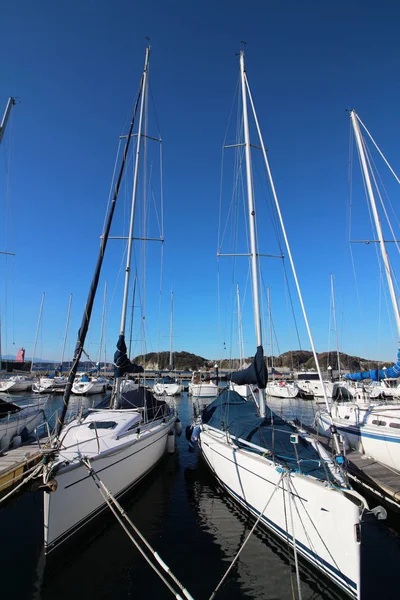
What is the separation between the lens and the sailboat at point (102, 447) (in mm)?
6652

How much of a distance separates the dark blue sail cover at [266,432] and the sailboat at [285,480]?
24mm

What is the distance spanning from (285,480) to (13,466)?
30.1ft

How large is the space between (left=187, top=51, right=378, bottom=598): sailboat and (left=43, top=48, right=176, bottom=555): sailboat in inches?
97.8

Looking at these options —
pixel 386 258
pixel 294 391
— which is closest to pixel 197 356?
pixel 294 391

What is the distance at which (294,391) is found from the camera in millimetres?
43938

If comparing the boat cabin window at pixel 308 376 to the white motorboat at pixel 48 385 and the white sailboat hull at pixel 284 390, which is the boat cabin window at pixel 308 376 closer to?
the white sailboat hull at pixel 284 390

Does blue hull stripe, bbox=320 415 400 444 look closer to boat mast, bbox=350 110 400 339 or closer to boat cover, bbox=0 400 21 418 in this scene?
boat mast, bbox=350 110 400 339

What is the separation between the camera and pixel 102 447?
29.5 feet

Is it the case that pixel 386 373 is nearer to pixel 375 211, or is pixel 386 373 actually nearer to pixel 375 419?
→ pixel 375 419

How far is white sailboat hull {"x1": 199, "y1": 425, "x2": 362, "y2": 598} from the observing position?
5.46 meters

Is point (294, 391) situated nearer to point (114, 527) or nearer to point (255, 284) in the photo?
point (255, 284)

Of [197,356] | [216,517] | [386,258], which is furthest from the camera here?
[197,356]

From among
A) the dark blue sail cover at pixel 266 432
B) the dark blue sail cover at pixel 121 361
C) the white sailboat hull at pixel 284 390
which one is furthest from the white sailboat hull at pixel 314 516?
the white sailboat hull at pixel 284 390

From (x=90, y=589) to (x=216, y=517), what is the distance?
13.3ft
